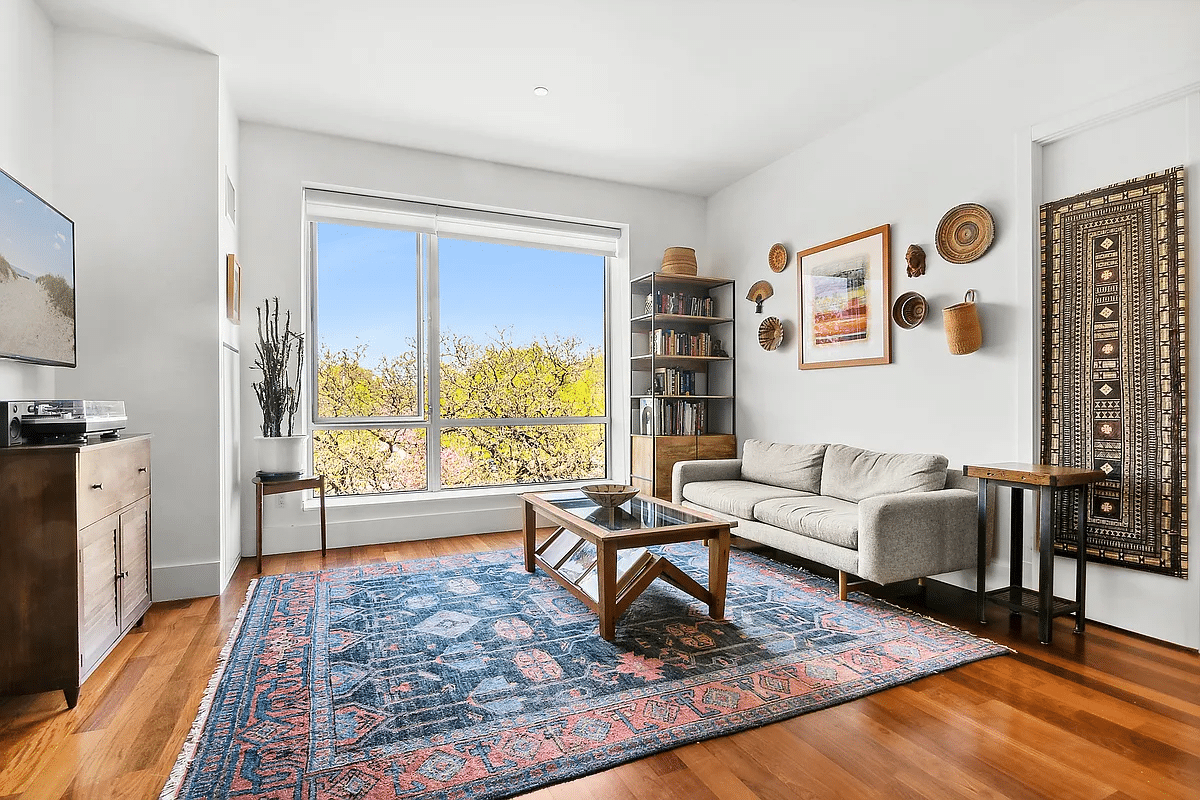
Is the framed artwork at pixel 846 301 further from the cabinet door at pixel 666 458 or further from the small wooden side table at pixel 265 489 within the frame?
the small wooden side table at pixel 265 489

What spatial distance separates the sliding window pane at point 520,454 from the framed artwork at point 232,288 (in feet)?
5.67

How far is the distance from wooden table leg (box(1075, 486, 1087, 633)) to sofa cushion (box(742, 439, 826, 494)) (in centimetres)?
154

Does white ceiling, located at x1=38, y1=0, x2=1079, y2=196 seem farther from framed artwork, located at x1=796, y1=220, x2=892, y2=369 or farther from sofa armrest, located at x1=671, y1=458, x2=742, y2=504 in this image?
sofa armrest, located at x1=671, y1=458, x2=742, y2=504

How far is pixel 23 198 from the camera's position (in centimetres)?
234

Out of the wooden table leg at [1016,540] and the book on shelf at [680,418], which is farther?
the book on shelf at [680,418]

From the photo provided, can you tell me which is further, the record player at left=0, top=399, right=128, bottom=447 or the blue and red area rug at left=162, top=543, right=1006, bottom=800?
the record player at left=0, top=399, right=128, bottom=447

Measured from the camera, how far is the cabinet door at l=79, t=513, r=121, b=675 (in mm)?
2152

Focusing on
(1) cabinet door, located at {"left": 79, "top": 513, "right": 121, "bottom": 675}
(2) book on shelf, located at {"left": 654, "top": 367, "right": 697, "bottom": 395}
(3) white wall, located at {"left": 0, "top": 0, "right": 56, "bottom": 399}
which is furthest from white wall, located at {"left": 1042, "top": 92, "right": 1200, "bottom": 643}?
(3) white wall, located at {"left": 0, "top": 0, "right": 56, "bottom": 399}

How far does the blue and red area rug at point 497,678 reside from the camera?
5.76 feet

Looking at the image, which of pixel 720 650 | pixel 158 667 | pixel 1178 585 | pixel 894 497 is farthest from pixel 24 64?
pixel 1178 585

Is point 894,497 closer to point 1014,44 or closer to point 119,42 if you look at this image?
point 1014,44

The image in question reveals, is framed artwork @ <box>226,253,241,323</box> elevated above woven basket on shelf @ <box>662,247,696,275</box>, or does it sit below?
below

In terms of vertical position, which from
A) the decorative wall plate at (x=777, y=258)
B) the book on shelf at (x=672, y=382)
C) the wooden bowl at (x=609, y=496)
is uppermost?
the decorative wall plate at (x=777, y=258)

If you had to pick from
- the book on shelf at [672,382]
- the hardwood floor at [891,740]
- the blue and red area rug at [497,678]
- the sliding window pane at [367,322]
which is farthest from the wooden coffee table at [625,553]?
the sliding window pane at [367,322]
